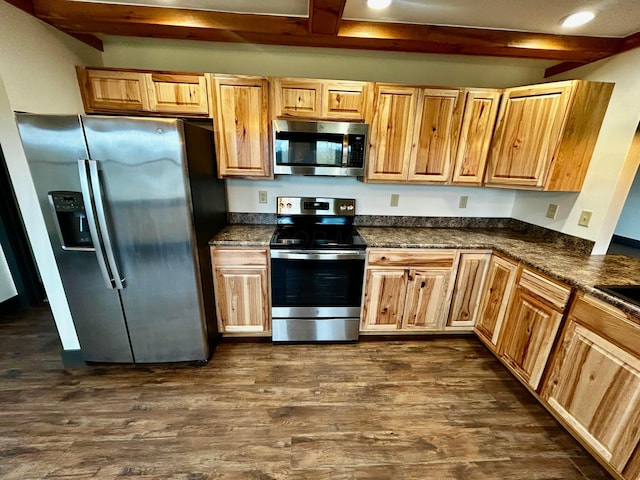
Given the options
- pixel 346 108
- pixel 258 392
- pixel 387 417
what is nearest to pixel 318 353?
pixel 258 392

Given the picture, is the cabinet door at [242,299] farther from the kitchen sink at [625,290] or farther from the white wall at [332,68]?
the kitchen sink at [625,290]

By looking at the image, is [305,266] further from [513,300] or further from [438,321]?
[513,300]

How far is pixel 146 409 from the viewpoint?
1.79 metres

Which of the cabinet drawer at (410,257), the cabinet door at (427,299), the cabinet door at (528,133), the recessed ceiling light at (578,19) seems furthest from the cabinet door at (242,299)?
the recessed ceiling light at (578,19)

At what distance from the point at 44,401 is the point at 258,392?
4.79ft

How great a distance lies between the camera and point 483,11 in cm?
171

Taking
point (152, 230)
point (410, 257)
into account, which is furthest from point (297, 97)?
point (410, 257)

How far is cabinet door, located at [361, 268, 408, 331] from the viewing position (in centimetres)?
233

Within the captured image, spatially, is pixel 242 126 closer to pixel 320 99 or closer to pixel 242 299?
pixel 320 99

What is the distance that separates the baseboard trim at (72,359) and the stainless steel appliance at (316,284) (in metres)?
1.54

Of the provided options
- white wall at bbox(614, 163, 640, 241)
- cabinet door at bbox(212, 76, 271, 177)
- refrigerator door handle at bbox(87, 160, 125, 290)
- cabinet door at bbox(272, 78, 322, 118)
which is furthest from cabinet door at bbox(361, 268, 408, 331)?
white wall at bbox(614, 163, 640, 241)

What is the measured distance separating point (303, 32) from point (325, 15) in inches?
13.1

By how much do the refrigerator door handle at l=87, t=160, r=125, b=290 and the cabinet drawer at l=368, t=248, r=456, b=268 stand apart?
1.91 metres

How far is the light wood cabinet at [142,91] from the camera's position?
2.07 m
